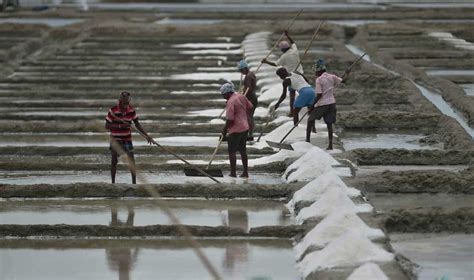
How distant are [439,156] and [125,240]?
483 cm

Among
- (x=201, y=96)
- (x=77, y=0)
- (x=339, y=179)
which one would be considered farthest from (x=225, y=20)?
(x=339, y=179)

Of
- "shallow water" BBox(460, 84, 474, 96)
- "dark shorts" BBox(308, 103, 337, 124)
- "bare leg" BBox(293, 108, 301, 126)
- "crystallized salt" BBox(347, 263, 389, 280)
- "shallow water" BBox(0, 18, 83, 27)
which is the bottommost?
"shallow water" BBox(0, 18, 83, 27)

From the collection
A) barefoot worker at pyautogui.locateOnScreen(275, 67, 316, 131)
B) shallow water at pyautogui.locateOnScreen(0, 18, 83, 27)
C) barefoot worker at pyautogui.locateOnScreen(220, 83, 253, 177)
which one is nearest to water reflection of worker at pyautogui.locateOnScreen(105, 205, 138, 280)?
barefoot worker at pyautogui.locateOnScreen(220, 83, 253, 177)

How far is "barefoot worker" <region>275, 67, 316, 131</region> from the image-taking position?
14.9 metres

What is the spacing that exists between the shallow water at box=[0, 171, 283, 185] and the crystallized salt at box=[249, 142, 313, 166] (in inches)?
13.7

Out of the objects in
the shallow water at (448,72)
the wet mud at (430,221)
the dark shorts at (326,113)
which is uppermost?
the wet mud at (430,221)

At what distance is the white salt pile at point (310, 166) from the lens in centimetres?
1229

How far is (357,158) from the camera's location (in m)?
13.8

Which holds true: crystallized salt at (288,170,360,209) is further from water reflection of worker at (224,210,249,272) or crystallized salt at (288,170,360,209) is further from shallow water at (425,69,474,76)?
shallow water at (425,69,474,76)

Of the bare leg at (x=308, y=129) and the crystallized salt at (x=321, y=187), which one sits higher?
the crystallized salt at (x=321, y=187)

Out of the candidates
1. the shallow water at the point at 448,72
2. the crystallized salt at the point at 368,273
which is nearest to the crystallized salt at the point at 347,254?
the crystallized salt at the point at 368,273

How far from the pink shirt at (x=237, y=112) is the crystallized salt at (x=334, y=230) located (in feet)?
11.1

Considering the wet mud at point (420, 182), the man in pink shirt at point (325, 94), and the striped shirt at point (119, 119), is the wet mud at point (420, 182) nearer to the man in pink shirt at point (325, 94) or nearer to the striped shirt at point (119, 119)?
the man in pink shirt at point (325, 94)

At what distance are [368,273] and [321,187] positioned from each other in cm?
299
